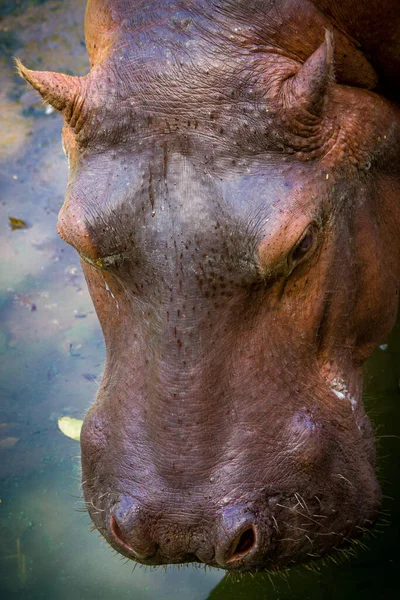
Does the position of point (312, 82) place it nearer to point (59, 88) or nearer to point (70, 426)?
point (59, 88)

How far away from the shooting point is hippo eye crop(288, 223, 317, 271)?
2744mm

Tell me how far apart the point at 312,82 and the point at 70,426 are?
2.59 meters

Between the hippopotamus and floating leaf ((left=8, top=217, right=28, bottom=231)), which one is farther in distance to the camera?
floating leaf ((left=8, top=217, right=28, bottom=231))

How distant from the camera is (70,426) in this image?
4.57 m

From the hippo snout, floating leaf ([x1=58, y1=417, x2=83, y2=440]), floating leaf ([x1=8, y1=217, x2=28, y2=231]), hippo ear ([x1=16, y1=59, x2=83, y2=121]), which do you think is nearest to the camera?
the hippo snout

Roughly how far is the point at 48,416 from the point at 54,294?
87 centimetres

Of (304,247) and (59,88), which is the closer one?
(304,247)

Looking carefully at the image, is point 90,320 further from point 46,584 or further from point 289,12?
point 289,12

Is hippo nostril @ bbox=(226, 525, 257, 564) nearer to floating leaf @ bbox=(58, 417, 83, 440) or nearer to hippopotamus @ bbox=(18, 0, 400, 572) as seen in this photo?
hippopotamus @ bbox=(18, 0, 400, 572)

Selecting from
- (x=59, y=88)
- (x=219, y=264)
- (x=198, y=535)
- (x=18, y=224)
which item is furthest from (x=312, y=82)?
(x=18, y=224)

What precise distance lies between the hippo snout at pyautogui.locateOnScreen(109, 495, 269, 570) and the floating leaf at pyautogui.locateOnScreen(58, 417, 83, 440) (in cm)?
185

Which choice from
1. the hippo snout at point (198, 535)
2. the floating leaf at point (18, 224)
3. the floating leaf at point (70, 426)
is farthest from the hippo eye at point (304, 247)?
the floating leaf at point (18, 224)

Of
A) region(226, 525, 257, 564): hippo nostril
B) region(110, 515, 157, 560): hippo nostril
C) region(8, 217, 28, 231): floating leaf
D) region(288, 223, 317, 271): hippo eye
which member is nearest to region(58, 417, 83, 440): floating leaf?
region(8, 217, 28, 231): floating leaf

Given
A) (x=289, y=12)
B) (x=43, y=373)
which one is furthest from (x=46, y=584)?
(x=289, y=12)
